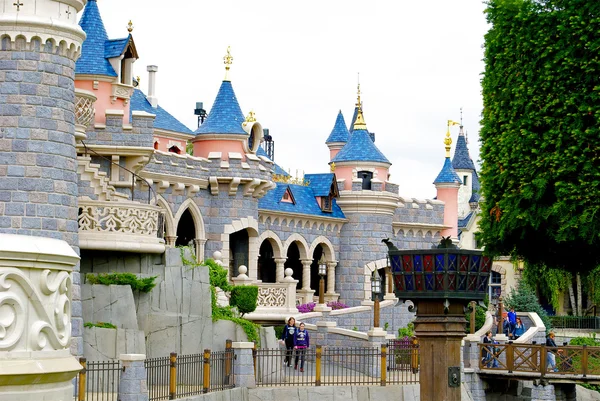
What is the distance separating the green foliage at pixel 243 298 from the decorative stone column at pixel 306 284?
9.61 m

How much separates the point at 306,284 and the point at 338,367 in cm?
1258

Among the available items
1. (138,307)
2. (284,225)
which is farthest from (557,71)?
(284,225)

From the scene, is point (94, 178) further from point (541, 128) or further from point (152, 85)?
point (152, 85)

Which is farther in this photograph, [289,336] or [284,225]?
[284,225]

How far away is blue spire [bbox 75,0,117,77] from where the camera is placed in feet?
89.2

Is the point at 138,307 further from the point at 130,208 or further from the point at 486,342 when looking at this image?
the point at 486,342

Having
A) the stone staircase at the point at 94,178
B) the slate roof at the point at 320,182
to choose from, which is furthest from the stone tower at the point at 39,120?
the slate roof at the point at 320,182

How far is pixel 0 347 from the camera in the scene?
22.7 feet

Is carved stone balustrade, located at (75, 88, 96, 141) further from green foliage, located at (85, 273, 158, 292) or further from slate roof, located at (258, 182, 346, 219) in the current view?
slate roof, located at (258, 182, 346, 219)

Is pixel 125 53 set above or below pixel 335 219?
above

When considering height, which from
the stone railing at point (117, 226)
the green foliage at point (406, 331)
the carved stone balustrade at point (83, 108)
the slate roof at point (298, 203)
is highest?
the carved stone balustrade at point (83, 108)

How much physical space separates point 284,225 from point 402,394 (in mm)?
12716

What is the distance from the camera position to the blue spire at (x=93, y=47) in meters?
27.2

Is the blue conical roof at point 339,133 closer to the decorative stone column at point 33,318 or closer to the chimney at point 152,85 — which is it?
the chimney at point 152,85
